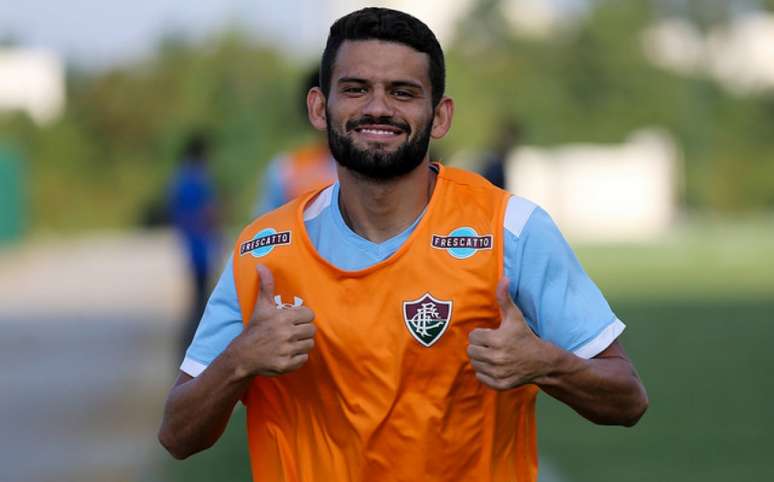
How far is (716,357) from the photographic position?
15281mm

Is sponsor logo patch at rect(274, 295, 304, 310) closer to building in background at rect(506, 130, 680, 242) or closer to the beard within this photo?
the beard

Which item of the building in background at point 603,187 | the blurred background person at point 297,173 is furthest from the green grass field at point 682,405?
the building in background at point 603,187

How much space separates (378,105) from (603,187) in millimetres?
47531

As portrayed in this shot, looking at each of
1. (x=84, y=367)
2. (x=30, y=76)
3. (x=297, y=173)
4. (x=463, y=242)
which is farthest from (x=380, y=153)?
(x=30, y=76)

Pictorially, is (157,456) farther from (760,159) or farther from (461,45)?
(461,45)

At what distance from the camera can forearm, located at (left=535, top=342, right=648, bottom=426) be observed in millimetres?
3592

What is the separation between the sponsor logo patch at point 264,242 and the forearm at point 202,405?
29 centimetres

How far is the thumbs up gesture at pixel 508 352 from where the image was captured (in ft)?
11.4

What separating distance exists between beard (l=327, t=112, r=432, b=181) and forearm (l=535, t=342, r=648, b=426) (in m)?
0.55

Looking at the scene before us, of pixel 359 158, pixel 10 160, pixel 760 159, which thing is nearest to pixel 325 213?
pixel 359 158

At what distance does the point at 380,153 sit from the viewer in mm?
3752

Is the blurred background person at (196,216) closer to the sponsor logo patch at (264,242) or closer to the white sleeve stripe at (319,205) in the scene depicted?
the white sleeve stripe at (319,205)

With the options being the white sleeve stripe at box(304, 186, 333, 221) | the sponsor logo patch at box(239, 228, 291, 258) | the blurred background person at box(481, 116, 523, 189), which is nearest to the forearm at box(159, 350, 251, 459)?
the sponsor logo patch at box(239, 228, 291, 258)

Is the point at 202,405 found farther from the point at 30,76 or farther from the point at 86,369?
the point at 30,76
